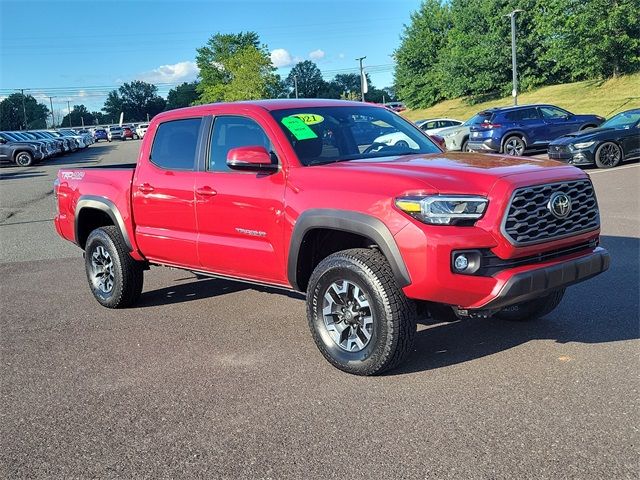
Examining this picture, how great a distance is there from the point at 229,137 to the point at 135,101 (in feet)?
→ 546

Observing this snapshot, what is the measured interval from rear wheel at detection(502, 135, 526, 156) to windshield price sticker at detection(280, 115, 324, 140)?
619 inches

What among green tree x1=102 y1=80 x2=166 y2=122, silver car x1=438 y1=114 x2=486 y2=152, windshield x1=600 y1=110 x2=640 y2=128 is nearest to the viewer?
windshield x1=600 y1=110 x2=640 y2=128

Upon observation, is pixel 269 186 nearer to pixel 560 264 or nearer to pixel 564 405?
pixel 560 264

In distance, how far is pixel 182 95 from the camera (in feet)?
495

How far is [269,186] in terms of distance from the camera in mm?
4758

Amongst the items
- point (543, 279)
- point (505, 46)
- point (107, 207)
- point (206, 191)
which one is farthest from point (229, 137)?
point (505, 46)

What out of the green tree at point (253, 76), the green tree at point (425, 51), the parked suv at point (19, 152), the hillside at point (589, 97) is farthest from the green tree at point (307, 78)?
the parked suv at point (19, 152)

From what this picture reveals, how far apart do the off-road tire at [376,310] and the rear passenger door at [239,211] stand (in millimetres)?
534

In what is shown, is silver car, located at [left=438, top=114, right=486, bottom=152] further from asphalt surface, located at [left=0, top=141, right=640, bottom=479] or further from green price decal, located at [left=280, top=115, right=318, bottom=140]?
green price decal, located at [left=280, top=115, right=318, bottom=140]

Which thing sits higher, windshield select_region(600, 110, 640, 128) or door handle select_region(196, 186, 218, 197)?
windshield select_region(600, 110, 640, 128)

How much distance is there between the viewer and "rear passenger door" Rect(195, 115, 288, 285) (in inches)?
187

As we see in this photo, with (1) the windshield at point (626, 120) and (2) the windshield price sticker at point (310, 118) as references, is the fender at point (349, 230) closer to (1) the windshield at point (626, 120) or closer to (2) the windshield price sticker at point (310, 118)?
(2) the windshield price sticker at point (310, 118)

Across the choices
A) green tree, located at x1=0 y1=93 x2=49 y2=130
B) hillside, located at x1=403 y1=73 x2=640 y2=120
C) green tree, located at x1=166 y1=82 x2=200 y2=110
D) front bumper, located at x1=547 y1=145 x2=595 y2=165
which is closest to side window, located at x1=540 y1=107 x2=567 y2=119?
front bumper, located at x1=547 y1=145 x2=595 y2=165

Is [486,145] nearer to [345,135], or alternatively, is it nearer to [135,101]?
[345,135]
